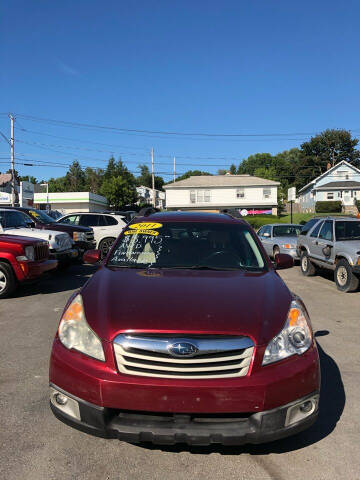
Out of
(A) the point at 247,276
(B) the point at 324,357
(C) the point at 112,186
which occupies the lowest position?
(B) the point at 324,357

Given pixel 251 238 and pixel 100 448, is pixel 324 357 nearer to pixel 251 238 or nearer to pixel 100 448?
pixel 251 238

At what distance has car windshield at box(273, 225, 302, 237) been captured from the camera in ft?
49.2

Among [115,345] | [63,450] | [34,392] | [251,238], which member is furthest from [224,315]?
[34,392]

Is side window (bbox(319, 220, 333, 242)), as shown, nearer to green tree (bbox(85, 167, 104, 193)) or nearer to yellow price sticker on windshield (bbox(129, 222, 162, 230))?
yellow price sticker on windshield (bbox(129, 222, 162, 230))

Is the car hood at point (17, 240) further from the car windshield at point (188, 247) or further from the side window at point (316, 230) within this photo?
the side window at point (316, 230)

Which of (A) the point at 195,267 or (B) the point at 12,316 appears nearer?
(A) the point at 195,267

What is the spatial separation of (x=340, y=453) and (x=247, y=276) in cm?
145

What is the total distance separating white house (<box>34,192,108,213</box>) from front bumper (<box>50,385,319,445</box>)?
55.4 metres

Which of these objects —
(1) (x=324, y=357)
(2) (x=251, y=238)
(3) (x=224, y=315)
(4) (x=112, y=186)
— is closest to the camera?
(3) (x=224, y=315)

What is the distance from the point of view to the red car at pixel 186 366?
88.8 inches

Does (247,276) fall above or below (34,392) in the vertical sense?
above

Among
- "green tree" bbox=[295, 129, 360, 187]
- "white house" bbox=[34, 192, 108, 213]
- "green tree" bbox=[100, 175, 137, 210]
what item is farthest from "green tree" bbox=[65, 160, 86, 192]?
"green tree" bbox=[295, 129, 360, 187]

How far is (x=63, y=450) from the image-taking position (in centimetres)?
266

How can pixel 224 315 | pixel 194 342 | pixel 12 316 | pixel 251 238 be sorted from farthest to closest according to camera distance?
1. pixel 12 316
2. pixel 251 238
3. pixel 224 315
4. pixel 194 342
